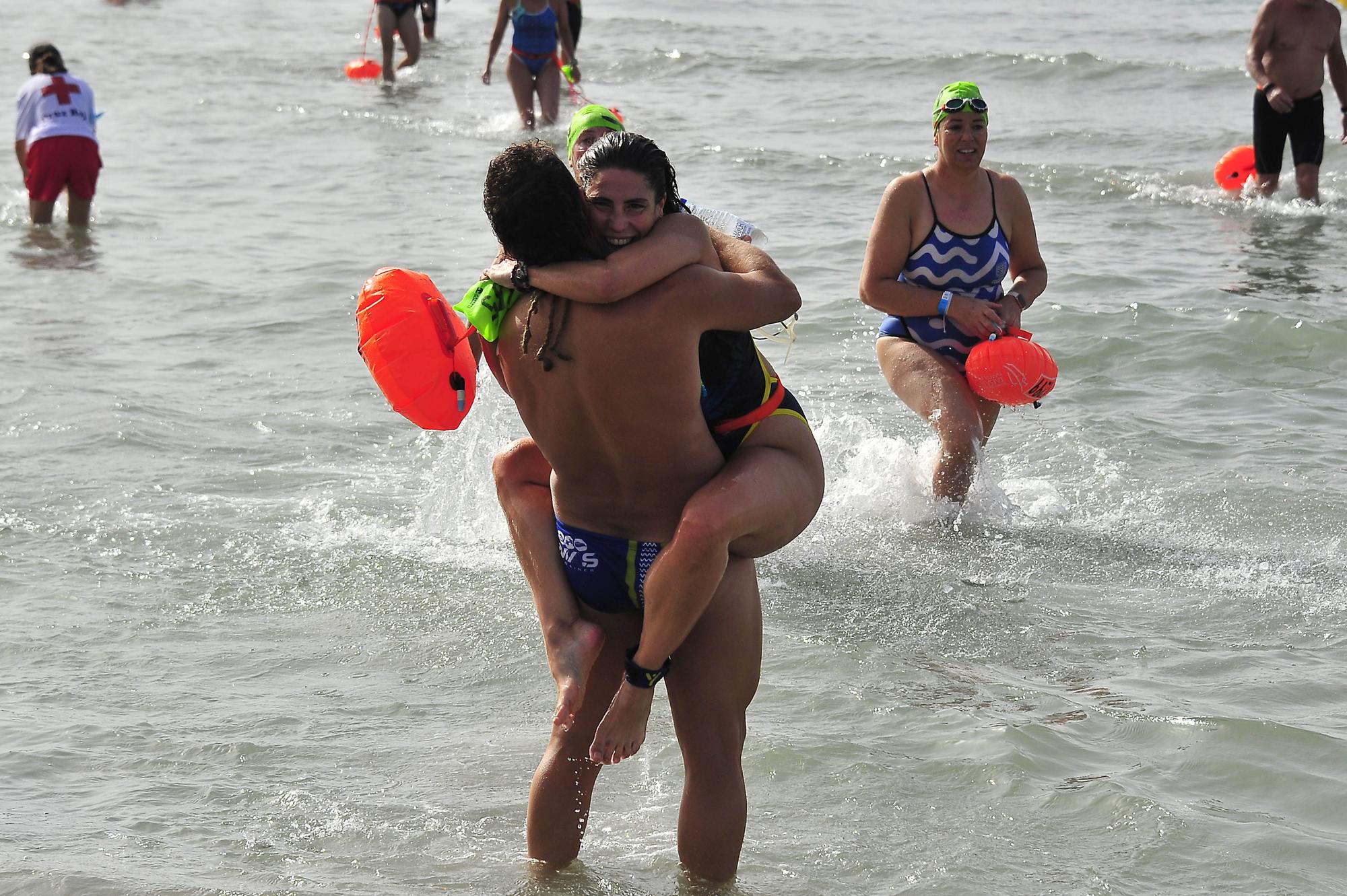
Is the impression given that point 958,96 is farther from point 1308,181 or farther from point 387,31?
point 387,31

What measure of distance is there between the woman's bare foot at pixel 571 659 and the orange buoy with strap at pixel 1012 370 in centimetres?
277

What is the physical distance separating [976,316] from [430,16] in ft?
65.0

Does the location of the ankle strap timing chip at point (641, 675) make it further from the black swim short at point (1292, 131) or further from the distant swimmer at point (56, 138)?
the distant swimmer at point (56, 138)

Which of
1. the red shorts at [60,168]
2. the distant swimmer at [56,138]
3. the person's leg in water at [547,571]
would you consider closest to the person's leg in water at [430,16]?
the distant swimmer at [56,138]

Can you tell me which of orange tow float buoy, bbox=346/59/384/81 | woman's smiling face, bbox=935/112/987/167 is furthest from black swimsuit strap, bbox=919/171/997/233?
orange tow float buoy, bbox=346/59/384/81

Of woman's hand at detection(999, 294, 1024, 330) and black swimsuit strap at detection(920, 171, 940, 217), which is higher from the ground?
black swimsuit strap at detection(920, 171, 940, 217)

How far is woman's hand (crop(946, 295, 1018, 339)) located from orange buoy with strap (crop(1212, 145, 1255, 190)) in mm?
7550

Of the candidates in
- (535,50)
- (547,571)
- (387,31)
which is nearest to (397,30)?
(387,31)

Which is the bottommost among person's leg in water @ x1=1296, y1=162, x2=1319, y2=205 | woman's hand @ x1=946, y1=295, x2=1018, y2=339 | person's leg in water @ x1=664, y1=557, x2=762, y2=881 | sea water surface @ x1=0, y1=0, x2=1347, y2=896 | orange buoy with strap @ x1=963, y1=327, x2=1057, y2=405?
sea water surface @ x1=0, y1=0, x2=1347, y2=896

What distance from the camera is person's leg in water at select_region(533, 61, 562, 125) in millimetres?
15492

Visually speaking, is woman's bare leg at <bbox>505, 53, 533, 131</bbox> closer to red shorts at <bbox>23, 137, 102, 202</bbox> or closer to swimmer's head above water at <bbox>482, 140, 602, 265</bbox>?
red shorts at <bbox>23, 137, 102, 202</bbox>

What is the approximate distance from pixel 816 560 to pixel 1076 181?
28.0 feet

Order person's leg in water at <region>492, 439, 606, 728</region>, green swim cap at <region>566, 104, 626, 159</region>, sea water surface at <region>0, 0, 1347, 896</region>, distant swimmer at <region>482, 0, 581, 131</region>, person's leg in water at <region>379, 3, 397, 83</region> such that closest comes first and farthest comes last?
person's leg in water at <region>492, 439, 606, 728</region> → green swim cap at <region>566, 104, 626, 159</region> → sea water surface at <region>0, 0, 1347, 896</region> → distant swimmer at <region>482, 0, 581, 131</region> → person's leg in water at <region>379, 3, 397, 83</region>

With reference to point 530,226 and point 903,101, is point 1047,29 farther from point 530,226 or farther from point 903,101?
point 530,226
